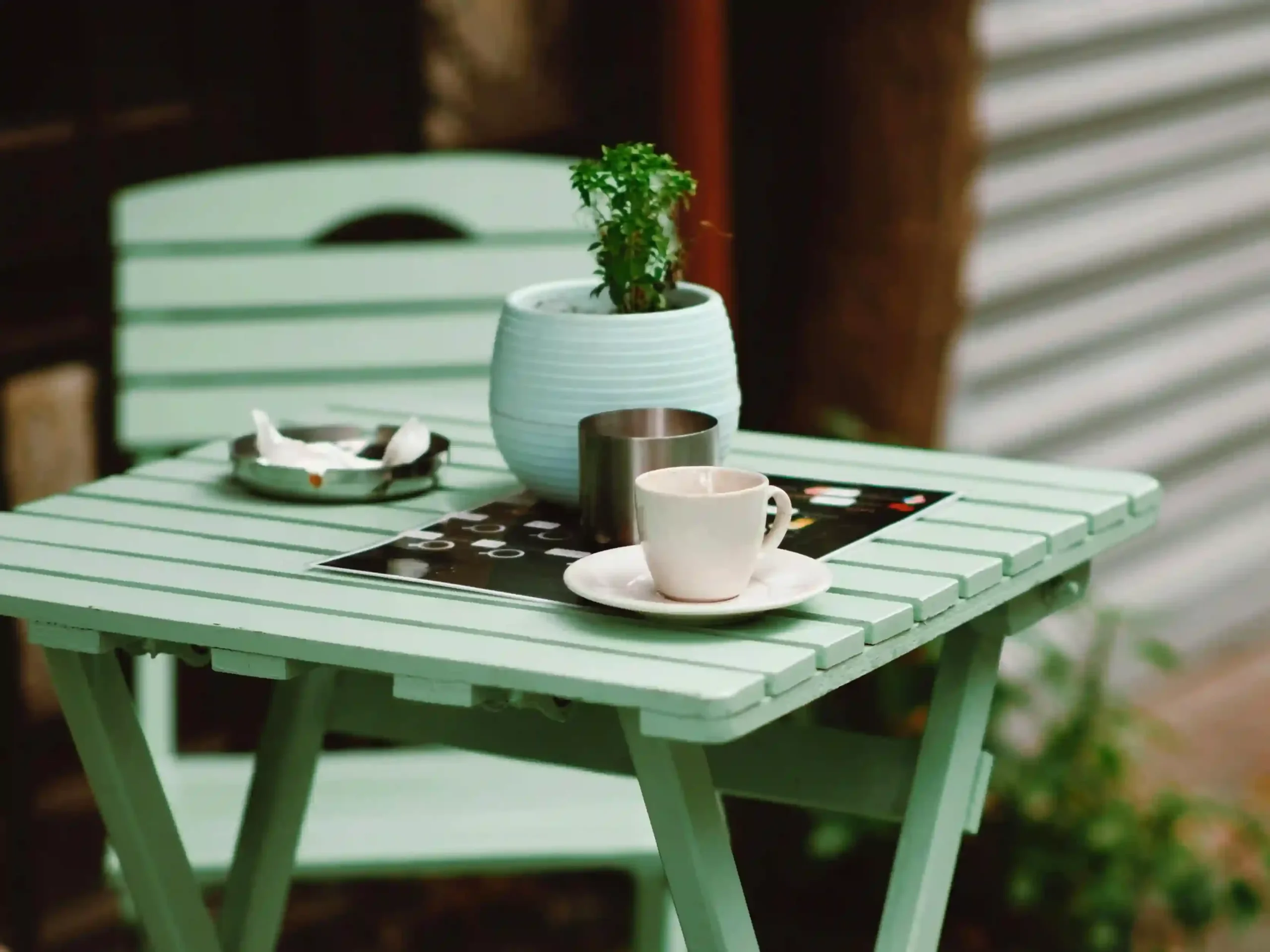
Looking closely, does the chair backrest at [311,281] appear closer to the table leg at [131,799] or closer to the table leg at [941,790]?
the table leg at [131,799]

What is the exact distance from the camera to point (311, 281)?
2988 millimetres

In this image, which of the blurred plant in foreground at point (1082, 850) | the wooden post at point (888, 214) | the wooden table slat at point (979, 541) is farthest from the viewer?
the blurred plant in foreground at point (1082, 850)

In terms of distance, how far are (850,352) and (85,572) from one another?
190 centimetres

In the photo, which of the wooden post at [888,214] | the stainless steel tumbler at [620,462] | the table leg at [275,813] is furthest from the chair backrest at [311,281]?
the stainless steel tumbler at [620,462]

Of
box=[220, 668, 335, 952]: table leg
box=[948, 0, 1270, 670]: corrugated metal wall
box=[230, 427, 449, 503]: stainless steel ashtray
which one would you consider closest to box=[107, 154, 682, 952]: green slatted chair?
box=[220, 668, 335, 952]: table leg

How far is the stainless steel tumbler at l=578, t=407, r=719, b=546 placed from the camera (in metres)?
1.85

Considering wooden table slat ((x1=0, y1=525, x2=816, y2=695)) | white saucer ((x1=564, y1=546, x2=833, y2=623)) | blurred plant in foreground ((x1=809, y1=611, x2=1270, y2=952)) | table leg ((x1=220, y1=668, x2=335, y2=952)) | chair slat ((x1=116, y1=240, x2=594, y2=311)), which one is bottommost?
blurred plant in foreground ((x1=809, y1=611, x2=1270, y2=952))

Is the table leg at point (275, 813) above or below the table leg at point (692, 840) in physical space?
below

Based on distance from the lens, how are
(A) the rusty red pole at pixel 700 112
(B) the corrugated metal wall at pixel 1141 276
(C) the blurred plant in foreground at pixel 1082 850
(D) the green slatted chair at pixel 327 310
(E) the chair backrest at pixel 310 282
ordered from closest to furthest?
(D) the green slatted chair at pixel 327 310 → (E) the chair backrest at pixel 310 282 → (A) the rusty red pole at pixel 700 112 → (C) the blurred plant in foreground at pixel 1082 850 → (B) the corrugated metal wall at pixel 1141 276

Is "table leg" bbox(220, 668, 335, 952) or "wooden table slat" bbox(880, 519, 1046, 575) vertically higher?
"wooden table slat" bbox(880, 519, 1046, 575)

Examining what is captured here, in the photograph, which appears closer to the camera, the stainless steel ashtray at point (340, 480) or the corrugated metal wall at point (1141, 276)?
the stainless steel ashtray at point (340, 480)

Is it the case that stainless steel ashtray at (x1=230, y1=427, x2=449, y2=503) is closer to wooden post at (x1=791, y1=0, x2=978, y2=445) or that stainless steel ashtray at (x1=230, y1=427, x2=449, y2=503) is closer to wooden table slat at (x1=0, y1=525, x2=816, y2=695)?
wooden table slat at (x1=0, y1=525, x2=816, y2=695)

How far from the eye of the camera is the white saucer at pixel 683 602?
1.66m

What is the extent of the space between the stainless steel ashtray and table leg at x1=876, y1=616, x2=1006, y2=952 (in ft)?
1.77
